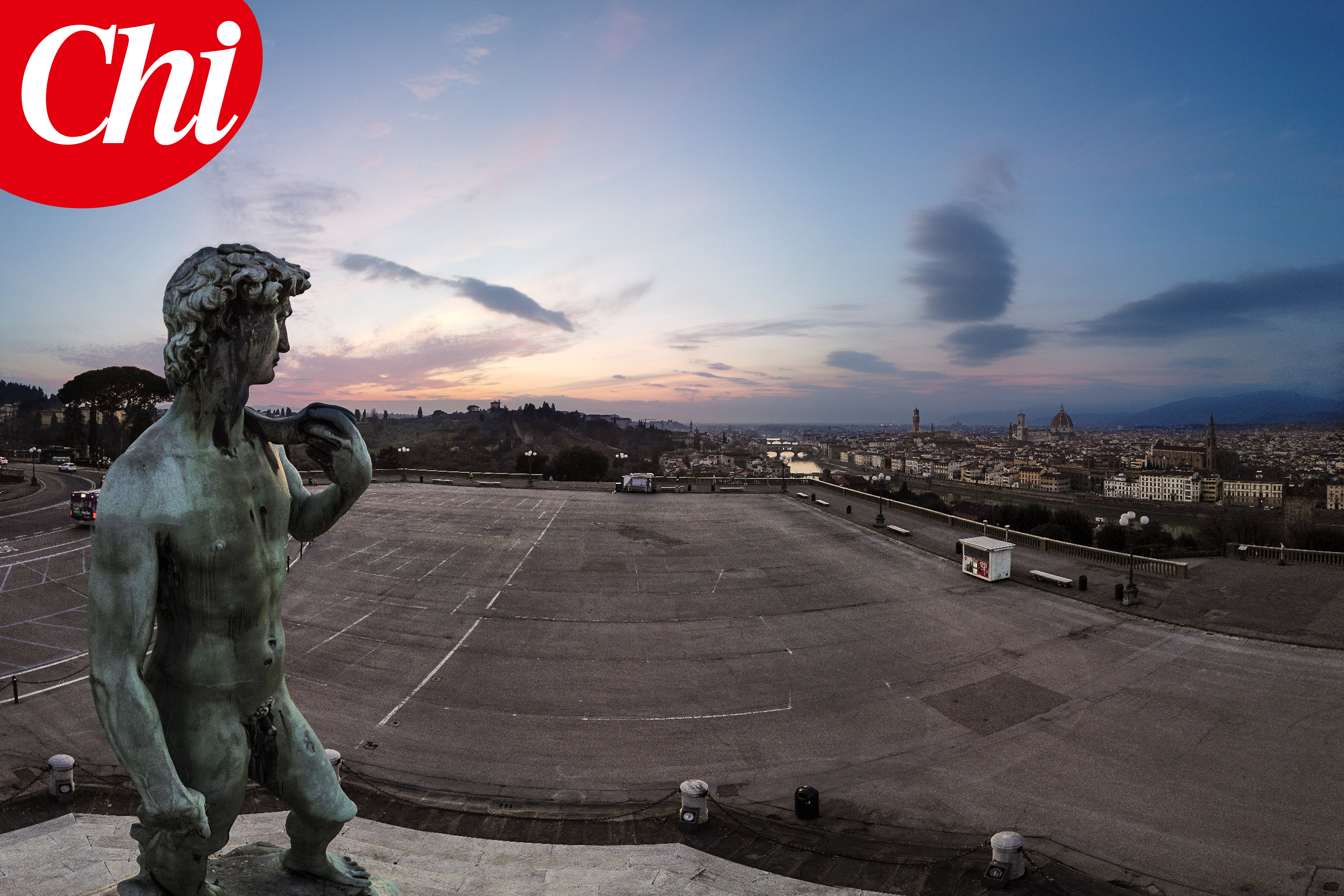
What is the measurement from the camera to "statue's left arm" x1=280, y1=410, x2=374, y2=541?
2.96 metres

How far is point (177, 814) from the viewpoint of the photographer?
240cm

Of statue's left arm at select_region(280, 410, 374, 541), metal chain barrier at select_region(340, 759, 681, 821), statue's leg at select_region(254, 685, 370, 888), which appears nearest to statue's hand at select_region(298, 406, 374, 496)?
statue's left arm at select_region(280, 410, 374, 541)

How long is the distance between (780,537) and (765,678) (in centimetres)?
1513

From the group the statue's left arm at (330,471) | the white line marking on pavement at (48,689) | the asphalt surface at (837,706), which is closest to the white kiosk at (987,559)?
the asphalt surface at (837,706)

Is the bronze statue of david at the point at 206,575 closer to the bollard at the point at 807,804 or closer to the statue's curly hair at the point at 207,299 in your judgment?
the statue's curly hair at the point at 207,299

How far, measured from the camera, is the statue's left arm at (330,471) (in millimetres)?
2965

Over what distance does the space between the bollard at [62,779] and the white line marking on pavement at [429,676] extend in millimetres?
4053

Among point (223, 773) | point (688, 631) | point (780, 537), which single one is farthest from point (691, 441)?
point (223, 773)

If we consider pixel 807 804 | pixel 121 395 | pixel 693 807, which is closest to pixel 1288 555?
pixel 807 804

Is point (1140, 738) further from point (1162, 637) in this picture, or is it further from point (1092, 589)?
point (1092, 589)

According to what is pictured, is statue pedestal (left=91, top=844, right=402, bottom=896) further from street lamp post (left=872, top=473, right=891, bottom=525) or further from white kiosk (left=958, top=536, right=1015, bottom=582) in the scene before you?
street lamp post (left=872, top=473, right=891, bottom=525)

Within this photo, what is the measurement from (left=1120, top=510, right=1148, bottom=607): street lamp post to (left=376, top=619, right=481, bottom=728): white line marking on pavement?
1871 cm

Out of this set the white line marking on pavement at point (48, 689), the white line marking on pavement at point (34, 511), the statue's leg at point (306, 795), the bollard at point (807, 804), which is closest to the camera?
the statue's leg at point (306, 795)

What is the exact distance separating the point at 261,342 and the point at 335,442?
53 cm
